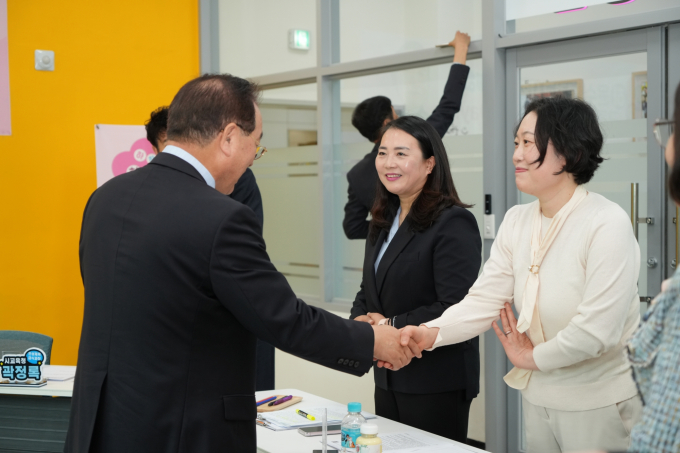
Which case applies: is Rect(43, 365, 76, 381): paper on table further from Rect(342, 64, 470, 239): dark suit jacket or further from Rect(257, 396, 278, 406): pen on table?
Rect(342, 64, 470, 239): dark suit jacket

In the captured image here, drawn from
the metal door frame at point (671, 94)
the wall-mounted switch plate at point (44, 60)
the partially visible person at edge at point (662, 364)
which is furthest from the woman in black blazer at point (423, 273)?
the wall-mounted switch plate at point (44, 60)

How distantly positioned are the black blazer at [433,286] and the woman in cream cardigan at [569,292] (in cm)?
35

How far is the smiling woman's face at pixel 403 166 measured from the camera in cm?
274

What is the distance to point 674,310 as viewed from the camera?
3.42ft

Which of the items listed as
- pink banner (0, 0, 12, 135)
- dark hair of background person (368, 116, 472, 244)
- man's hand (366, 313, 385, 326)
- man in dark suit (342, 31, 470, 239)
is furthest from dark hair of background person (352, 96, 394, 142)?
pink banner (0, 0, 12, 135)

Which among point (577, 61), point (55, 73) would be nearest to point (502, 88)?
point (577, 61)

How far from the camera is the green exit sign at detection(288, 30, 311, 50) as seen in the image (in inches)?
200

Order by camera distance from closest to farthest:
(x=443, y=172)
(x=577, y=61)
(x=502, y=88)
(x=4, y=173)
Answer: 1. (x=443, y=172)
2. (x=577, y=61)
3. (x=502, y=88)
4. (x=4, y=173)

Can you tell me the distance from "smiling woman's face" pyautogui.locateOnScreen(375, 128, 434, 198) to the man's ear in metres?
1.02

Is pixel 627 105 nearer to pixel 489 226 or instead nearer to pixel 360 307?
pixel 489 226

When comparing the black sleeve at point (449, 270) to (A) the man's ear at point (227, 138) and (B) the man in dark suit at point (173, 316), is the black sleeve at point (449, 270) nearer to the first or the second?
(B) the man in dark suit at point (173, 316)

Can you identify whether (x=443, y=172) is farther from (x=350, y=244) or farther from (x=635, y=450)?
(x=350, y=244)

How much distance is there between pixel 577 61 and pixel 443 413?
2102mm

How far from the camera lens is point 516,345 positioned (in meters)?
2.08
